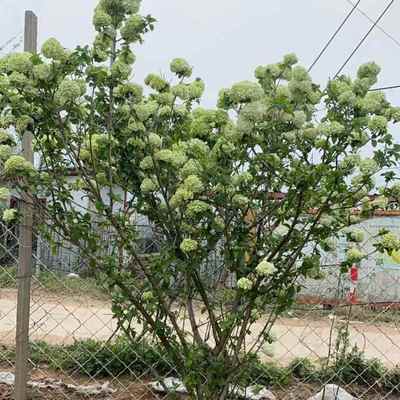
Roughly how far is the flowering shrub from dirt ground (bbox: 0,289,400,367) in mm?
1821

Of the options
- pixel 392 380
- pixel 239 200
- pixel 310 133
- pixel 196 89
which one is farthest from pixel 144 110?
pixel 392 380

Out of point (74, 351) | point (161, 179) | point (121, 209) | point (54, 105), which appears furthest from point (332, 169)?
point (74, 351)

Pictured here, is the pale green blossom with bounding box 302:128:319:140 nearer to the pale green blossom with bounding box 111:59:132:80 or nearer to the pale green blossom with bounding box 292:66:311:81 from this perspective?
the pale green blossom with bounding box 292:66:311:81

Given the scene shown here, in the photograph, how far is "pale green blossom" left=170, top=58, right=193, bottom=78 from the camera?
6.77 feet

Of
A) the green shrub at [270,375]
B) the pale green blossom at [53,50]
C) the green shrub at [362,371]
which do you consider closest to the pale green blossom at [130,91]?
the pale green blossom at [53,50]

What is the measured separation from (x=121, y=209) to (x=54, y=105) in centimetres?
48

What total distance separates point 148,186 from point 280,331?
7.94 feet

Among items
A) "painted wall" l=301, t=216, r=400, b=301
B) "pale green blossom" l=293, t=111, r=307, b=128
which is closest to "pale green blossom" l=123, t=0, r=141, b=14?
"pale green blossom" l=293, t=111, r=307, b=128

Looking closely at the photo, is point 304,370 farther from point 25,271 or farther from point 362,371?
point 25,271

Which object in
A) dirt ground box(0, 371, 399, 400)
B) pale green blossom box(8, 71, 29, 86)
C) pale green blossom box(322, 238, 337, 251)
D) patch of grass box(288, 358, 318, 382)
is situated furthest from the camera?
patch of grass box(288, 358, 318, 382)

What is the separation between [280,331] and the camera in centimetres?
407

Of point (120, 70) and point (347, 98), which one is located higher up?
point (120, 70)

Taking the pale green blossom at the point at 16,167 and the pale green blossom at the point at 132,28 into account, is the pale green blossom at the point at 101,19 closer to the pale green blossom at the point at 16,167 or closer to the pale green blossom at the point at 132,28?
the pale green blossom at the point at 132,28

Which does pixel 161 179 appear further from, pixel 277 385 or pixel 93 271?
pixel 277 385
